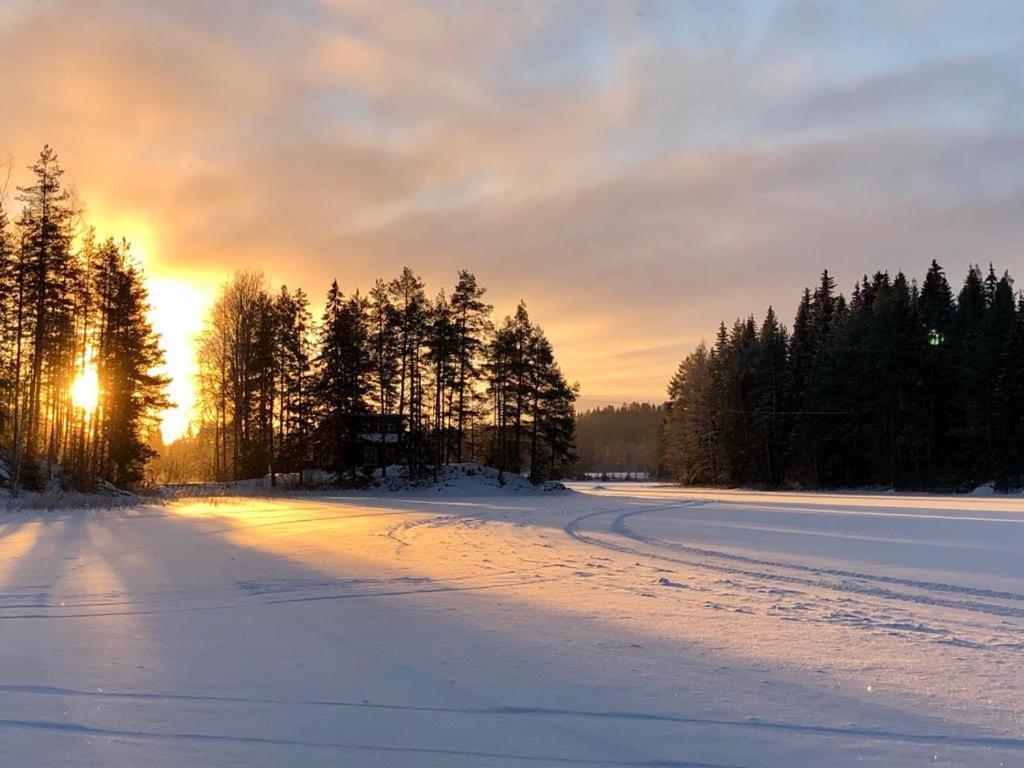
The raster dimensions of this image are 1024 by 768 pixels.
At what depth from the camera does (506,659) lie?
5477mm

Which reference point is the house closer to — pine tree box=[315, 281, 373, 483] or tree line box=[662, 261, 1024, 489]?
pine tree box=[315, 281, 373, 483]

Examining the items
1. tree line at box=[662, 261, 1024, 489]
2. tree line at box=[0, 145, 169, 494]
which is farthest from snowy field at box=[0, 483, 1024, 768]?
tree line at box=[662, 261, 1024, 489]

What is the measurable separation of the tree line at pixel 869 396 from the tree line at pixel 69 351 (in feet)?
162

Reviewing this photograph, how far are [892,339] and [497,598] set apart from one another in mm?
54559

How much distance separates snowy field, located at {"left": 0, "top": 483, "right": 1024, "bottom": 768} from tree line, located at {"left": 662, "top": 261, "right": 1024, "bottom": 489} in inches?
1677

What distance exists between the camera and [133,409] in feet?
118

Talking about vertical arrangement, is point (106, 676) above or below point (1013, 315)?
below

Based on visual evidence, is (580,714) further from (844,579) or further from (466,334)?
(466,334)

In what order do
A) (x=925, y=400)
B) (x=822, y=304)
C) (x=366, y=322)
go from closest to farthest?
(x=366, y=322), (x=925, y=400), (x=822, y=304)

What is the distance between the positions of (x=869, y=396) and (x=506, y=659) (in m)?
57.3

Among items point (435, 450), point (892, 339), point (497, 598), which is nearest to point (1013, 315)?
point (892, 339)

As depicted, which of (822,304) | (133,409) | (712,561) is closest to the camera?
(712,561)

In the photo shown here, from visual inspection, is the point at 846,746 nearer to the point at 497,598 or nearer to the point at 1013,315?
the point at 497,598

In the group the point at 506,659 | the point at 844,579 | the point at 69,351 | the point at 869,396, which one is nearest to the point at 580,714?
the point at 506,659
